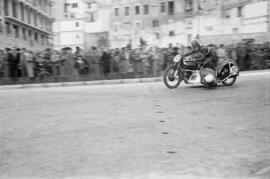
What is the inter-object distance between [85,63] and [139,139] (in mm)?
11246

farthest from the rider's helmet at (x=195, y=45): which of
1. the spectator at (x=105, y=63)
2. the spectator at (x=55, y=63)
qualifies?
the spectator at (x=55, y=63)

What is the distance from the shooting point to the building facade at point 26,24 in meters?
36.4

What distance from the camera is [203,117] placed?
19.5 ft

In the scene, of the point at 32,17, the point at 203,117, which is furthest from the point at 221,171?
the point at 32,17

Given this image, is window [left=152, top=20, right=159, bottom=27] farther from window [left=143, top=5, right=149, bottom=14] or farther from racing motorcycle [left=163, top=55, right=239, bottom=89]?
racing motorcycle [left=163, top=55, right=239, bottom=89]

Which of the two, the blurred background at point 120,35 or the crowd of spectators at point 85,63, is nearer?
the crowd of spectators at point 85,63

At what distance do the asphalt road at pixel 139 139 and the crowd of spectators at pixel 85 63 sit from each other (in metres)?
7.30

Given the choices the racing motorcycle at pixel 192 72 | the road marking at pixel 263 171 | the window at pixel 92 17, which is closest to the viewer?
the road marking at pixel 263 171

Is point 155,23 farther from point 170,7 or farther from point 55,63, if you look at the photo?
point 55,63

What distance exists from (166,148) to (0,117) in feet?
13.4

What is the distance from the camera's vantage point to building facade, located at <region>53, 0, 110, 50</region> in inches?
2147

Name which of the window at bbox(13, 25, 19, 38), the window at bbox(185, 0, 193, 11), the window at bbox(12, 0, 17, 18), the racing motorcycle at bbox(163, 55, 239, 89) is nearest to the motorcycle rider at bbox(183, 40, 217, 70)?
Answer: the racing motorcycle at bbox(163, 55, 239, 89)

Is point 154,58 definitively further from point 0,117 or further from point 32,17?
point 32,17

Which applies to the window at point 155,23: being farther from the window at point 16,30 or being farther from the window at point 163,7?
the window at point 16,30
